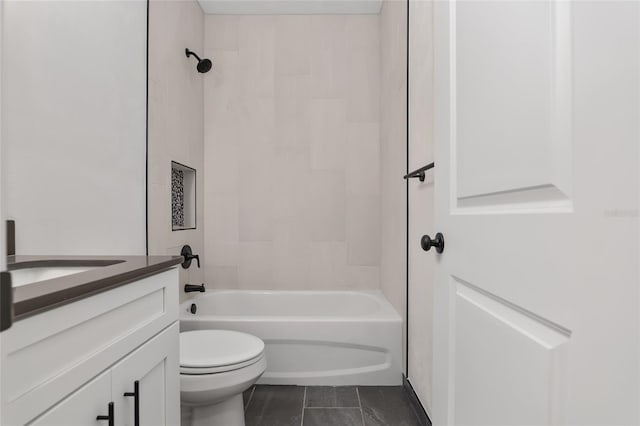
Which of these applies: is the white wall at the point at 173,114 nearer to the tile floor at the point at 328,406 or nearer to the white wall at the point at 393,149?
the tile floor at the point at 328,406

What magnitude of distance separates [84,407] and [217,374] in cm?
84

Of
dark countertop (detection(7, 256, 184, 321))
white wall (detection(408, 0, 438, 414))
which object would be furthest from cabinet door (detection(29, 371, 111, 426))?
white wall (detection(408, 0, 438, 414))

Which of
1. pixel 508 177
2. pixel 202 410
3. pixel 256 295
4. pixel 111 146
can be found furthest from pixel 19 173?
pixel 256 295

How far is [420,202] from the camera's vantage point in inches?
70.9

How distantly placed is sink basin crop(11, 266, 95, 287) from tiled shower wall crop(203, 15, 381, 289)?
6.14 ft

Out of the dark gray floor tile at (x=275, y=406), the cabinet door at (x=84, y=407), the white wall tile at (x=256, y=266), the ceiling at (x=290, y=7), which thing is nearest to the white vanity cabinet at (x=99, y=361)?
the cabinet door at (x=84, y=407)

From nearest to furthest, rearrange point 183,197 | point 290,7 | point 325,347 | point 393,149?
point 325,347 → point 393,149 → point 183,197 → point 290,7

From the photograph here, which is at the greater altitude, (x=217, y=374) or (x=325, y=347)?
(x=217, y=374)

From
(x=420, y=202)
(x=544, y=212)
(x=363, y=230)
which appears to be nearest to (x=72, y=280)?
(x=544, y=212)

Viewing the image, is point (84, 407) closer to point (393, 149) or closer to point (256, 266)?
point (393, 149)

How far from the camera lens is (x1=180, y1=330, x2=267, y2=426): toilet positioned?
4.60 feet

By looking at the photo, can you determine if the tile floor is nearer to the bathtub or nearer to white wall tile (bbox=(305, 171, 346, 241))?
the bathtub

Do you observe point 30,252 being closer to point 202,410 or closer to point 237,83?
point 202,410

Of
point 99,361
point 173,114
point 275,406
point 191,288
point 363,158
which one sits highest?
point 173,114
